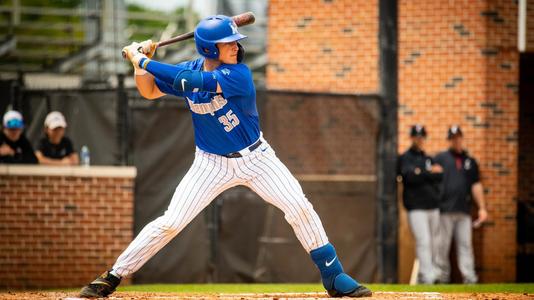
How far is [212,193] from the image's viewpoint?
8062mm

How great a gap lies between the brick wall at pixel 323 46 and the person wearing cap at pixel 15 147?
382 cm

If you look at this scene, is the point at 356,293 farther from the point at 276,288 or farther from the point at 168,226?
the point at 276,288

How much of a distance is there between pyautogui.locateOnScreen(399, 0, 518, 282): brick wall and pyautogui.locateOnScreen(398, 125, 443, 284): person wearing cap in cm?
77

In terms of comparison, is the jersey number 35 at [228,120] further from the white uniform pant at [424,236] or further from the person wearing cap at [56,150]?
the white uniform pant at [424,236]

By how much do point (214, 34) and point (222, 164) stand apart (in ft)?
3.36

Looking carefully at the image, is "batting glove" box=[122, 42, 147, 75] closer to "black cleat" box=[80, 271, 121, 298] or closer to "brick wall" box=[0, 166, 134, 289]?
"black cleat" box=[80, 271, 121, 298]

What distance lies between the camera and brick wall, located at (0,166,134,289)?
12844 millimetres

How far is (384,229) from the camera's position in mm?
14000

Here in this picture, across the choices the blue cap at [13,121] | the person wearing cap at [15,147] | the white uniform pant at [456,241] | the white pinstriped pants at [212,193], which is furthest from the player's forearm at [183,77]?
the white uniform pant at [456,241]

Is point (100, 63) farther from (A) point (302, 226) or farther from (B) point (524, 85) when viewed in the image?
(A) point (302, 226)

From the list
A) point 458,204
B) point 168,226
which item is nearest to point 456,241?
point 458,204

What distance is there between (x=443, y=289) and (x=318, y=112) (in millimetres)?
3326

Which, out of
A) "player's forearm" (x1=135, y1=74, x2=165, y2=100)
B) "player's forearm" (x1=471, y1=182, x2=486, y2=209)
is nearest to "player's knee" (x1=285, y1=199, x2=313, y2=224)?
"player's forearm" (x1=135, y1=74, x2=165, y2=100)

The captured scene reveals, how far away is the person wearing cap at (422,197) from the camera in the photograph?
44.5 feet
